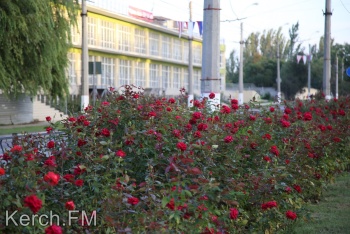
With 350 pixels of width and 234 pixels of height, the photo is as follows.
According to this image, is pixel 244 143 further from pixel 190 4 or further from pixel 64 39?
pixel 190 4

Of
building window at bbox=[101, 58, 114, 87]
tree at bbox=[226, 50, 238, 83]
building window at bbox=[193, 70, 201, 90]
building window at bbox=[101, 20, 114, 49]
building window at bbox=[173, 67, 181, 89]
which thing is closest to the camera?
building window at bbox=[101, 20, 114, 49]

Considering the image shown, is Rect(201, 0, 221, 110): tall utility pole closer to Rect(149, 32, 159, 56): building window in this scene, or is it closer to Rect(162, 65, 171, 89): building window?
Rect(149, 32, 159, 56): building window

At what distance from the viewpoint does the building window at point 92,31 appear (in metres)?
55.4

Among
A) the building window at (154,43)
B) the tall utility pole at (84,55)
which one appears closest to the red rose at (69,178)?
the tall utility pole at (84,55)

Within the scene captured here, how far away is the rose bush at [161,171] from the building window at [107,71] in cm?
4959

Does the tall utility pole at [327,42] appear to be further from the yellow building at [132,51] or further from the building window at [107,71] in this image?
the building window at [107,71]

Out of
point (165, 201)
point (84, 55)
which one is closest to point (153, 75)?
point (84, 55)

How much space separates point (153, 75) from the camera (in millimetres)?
70562

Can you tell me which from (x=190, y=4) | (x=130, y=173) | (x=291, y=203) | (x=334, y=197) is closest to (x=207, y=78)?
(x=334, y=197)

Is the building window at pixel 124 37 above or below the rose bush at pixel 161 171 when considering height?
above

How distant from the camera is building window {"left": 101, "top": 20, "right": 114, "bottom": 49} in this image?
190 feet

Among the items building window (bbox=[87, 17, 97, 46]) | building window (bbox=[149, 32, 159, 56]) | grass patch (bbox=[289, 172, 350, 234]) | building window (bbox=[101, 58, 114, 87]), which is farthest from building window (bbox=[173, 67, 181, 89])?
grass patch (bbox=[289, 172, 350, 234])

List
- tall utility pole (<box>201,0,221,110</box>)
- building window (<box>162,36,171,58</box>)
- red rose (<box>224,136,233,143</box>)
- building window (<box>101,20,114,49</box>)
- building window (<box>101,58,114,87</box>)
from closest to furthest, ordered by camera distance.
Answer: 1. red rose (<box>224,136,233,143</box>)
2. tall utility pole (<box>201,0,221,110</box>)
3. building window (<box>101,20,114,49</box>)
4. building window (<box>101,58,114,87</box>)
5. building window (<box>162,36,171,58</box>)

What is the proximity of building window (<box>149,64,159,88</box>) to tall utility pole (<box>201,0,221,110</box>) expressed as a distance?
5838 centimetres
